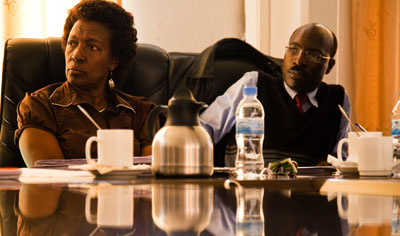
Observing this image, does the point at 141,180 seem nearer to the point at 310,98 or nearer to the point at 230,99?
the point at 230,99

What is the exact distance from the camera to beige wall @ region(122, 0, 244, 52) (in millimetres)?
3455

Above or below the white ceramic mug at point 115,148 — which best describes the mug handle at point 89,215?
above

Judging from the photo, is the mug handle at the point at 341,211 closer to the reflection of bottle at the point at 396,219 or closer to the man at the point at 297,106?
the reflection of bottle at the point at 396,219

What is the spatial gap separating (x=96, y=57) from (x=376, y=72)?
5.84ft

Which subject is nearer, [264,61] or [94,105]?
[94,105]

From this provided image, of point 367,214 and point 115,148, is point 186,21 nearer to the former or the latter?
point 115,148

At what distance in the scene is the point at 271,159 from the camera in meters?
2.57

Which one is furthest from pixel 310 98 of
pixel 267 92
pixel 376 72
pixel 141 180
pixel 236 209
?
pixel 236 209

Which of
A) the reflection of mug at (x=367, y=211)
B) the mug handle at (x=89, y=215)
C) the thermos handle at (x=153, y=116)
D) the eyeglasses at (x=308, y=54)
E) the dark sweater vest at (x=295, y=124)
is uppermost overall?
the eyeglasses at (x=308, y=54)

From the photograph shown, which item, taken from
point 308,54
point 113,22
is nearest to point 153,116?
point 113,22

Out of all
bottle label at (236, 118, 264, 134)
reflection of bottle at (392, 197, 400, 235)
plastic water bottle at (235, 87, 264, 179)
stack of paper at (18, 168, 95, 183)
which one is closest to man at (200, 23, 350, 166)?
plastic water bottle at (235, 87, 264, 179)

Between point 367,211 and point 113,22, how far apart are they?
6.33ft

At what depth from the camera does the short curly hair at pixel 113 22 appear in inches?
95.7

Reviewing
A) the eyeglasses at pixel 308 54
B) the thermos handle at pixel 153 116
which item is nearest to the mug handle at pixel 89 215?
the thermos handle at pixel 153 116
